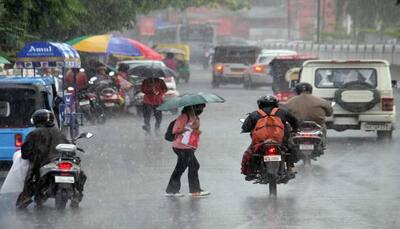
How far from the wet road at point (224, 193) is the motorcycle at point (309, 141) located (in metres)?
0.30

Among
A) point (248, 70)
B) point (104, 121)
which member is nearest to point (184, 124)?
point (104, 121)

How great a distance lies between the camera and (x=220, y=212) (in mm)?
13609

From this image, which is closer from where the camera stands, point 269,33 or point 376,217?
point 376,217

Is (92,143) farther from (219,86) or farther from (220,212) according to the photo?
(219,86)

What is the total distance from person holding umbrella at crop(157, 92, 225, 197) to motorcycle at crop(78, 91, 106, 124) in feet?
46.2

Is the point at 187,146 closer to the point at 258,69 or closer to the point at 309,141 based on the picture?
the point at 309,141

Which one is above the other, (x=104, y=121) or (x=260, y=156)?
(x=260, y=156)

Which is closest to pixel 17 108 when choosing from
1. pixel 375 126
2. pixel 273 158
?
pixel 273 158

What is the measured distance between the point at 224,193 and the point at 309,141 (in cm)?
328

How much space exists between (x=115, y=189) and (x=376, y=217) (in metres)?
4.66

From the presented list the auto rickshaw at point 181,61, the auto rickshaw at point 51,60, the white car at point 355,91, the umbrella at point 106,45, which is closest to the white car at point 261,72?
the auto rickshaw at point 181,61

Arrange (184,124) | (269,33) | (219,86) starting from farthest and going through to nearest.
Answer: (269,33), (219,86), (184,124)

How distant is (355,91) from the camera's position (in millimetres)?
23375

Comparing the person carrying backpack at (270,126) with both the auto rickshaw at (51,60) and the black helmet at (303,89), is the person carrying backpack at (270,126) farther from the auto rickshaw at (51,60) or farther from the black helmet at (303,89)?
the auto rickshaw at (51,60)
